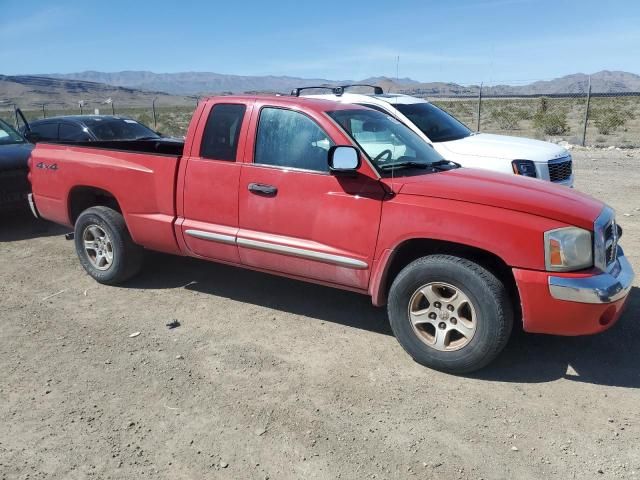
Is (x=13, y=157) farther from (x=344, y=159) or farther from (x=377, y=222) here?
(x=377, y=222)

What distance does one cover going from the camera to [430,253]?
4230 millimetres

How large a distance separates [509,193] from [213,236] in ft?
8.02

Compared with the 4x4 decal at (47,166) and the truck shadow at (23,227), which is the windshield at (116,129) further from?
the 4x4 decal at (47,166)

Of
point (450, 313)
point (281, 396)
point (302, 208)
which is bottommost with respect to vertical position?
point (281, 396)

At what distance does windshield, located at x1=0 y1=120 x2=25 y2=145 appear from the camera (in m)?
8.91

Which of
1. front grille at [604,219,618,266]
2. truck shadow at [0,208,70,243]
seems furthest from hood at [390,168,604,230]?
truck shadow at [0,208,70,243]

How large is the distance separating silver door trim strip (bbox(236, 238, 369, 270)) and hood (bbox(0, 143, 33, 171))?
195 inches

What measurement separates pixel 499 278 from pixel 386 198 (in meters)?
0.97

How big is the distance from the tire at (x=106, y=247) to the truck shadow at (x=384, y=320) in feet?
0.80

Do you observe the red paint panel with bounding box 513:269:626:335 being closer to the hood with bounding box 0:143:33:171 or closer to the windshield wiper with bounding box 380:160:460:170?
the windshield wiper with bounding box 380:160:460:170

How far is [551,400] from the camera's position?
3.72 m

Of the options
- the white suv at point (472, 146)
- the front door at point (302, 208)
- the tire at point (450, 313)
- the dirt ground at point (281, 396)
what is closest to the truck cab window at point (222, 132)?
the front door at point (302, 208)

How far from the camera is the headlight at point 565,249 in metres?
3.64

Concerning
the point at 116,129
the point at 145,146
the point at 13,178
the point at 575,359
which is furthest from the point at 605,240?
the point at 116,129
